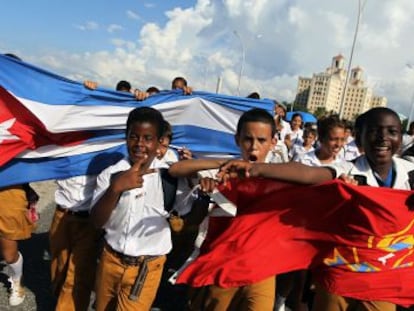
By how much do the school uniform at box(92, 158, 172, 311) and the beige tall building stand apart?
121071 mm

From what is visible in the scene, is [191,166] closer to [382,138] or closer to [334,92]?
[382,138]

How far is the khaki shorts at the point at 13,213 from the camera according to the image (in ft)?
11.3

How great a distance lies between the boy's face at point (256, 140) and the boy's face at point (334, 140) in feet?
6.22

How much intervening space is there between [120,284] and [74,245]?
89cm

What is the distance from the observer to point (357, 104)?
424ft

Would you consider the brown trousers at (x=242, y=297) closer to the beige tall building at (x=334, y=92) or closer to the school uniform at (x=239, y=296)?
the school uniform at (x=239, y=296)

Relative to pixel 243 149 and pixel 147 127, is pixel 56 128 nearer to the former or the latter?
pixel 147 127

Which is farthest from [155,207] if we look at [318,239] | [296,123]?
[296,123]

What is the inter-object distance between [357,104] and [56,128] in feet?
446

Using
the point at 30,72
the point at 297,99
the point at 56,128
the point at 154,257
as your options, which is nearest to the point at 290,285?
the point at 154,257

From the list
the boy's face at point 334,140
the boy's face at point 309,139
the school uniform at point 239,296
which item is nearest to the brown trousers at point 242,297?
the school uniform at point 239,296

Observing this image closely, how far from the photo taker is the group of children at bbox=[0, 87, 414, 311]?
227 cm

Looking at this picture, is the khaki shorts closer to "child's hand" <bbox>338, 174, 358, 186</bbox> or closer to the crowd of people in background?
the crowd of people in background

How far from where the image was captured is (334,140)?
4.44 metres
